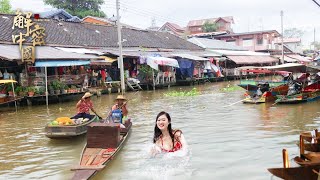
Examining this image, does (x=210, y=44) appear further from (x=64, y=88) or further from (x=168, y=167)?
(x=168, y=167)

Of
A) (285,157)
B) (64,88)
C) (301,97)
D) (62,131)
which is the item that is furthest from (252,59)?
(285,157)

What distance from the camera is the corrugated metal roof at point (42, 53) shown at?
18094 millimetres

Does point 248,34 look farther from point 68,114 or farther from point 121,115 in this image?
point 121,115

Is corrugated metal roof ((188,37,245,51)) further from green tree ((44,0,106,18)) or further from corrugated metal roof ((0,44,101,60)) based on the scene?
corrugated metal roof ((0,44,101,60))

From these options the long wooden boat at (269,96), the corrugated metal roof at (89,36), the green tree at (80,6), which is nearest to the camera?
the long wooden boat at (269,96)

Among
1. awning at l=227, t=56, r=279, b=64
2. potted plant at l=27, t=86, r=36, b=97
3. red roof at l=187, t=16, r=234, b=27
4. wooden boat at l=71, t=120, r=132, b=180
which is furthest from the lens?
red roof at l=187, t=16, r=234, b=27

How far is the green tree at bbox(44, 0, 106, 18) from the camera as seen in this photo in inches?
1799

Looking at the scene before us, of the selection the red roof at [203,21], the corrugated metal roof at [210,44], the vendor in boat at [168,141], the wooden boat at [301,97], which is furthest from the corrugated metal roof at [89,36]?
the red roof at [203,21]

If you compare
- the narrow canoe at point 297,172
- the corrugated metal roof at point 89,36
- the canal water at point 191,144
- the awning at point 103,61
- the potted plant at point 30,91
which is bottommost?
the canal water at point 191,144

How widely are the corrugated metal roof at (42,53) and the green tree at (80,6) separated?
25.4 meters

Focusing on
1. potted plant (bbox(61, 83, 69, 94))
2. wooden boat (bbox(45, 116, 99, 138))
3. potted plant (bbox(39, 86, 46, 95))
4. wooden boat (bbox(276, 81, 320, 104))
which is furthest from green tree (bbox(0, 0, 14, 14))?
wooden boat (bbox(45, 116, 99, 138))

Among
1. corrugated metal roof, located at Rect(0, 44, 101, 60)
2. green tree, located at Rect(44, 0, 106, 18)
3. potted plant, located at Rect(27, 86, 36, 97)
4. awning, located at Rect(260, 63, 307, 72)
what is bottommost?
potted plant, located at Rect(27, 86, 36, 97)

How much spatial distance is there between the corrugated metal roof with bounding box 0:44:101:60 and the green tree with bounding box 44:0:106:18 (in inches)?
999

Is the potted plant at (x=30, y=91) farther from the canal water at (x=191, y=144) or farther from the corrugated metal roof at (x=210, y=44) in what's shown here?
the corrugated metal roof at (x=210, y=44)
